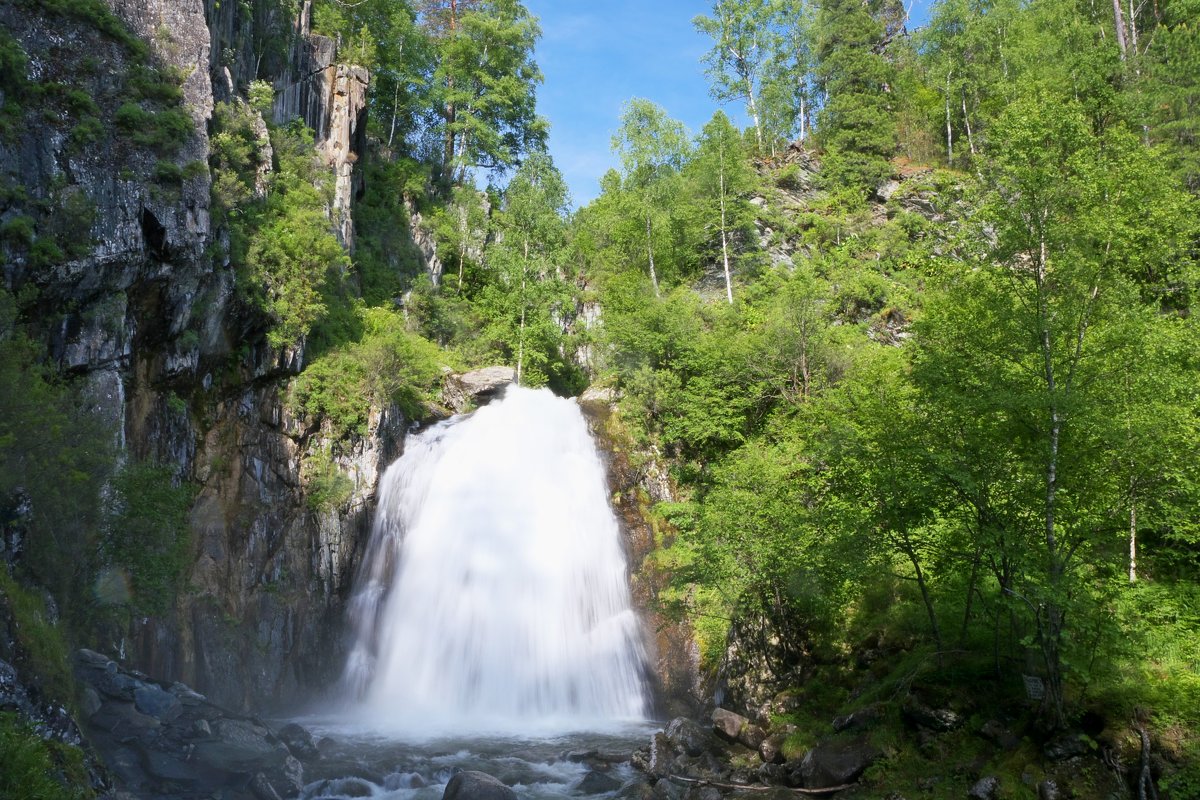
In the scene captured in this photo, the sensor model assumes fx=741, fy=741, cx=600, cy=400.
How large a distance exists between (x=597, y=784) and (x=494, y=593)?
28.0 feet

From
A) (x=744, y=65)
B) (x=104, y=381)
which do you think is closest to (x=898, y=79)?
(x=744, y=65)

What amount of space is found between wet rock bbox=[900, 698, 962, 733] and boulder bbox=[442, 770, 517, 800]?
6490mm

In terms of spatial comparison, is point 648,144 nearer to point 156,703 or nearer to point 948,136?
point 948,136

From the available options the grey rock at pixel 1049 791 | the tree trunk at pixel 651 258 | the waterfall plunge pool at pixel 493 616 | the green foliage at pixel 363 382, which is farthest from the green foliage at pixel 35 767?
the tree trunk at pixel 651 258

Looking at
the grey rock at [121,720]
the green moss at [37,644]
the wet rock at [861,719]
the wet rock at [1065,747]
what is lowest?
the wet rock at [861,719]

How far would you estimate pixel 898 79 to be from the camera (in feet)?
126

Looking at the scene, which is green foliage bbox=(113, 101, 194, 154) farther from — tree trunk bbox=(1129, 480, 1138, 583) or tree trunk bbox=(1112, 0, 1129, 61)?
tree trunk bbox=(1112, 0, 1129, 61)

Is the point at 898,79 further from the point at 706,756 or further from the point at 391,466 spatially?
the point at 706,756

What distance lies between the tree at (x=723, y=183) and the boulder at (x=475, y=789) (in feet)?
76.6

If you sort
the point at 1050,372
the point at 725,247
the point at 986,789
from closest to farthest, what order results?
the point at 986,789
the point at 1050,372
the point at 725,247

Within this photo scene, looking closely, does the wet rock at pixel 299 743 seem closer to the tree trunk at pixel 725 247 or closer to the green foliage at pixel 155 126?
the green foliage at pixel 155 126

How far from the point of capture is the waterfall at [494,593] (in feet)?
62.1

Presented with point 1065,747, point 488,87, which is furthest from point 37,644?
point 488,87

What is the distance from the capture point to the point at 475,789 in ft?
38.8
